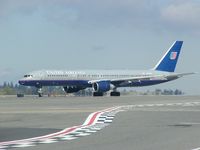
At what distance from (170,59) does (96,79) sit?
1892cm

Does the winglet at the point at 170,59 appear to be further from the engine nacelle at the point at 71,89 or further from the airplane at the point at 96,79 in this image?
the engine nacelle at the point at 71,89

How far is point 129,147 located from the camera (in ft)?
48.9

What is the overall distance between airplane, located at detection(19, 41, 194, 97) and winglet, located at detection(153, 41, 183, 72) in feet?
4.86

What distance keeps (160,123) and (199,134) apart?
208 inches

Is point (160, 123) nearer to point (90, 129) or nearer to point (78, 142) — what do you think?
point (90, 129)

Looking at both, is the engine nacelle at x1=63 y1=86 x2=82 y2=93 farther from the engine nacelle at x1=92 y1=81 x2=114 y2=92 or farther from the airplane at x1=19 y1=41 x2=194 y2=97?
the engine nacelle at x1=92 y1=81 x2=114 y2=92

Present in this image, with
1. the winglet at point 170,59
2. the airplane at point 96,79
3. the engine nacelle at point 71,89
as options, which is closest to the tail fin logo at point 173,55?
the winglet at point 170,59

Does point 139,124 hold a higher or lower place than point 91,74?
lower

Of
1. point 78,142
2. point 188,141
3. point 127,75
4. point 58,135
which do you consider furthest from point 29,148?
point 127,75

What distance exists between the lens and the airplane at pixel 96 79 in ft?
250

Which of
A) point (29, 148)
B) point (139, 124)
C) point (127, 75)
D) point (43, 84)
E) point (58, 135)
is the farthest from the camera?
point (127, 75)

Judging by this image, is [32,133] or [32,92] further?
[32,92]

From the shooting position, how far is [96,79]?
79.9 meters

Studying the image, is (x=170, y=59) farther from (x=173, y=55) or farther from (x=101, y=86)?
(x=101, y=86)
